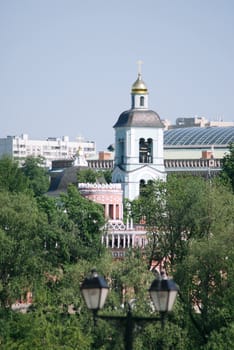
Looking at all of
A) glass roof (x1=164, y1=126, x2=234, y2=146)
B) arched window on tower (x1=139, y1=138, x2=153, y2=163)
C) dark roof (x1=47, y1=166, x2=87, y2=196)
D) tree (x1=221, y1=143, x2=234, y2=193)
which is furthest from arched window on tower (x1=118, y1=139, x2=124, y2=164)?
glass roof (x1=164, y1=126, x2=234, y2=146)

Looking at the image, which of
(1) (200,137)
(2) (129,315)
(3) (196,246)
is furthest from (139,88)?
(2) (129,315)

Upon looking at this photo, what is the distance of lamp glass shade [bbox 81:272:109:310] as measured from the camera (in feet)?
59.6

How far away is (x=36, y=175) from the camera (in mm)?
136375

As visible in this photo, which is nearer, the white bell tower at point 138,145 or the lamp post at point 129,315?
the lamp post at point 129,315

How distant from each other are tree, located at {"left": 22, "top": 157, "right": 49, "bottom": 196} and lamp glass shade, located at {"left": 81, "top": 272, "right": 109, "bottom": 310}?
9790 cm

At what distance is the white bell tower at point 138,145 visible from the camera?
95.1 metres

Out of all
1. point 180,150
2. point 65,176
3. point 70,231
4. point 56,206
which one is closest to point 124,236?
point 56,206

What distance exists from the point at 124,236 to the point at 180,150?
52.7m

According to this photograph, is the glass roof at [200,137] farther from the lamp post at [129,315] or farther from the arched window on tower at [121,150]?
the lamp post at [129,315]

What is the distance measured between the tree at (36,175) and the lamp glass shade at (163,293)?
9801 centimetres

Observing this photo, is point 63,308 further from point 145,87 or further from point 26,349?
point 145,87

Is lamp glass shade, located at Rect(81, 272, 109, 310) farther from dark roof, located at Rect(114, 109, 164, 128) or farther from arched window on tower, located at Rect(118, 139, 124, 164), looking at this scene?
arched window on tower, located at Rect(118, 139, 124, 164)

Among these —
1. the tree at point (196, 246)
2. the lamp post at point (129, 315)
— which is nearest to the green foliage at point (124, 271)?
the tree at point (196, 246)

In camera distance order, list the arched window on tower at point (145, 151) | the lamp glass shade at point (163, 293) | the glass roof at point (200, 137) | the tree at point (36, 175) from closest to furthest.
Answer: the lamp glass shade at point (163, 293) < the arched window on tower at point (145, 151) < the tree at point (36, 175) < the glass roof at point (200, 137)
